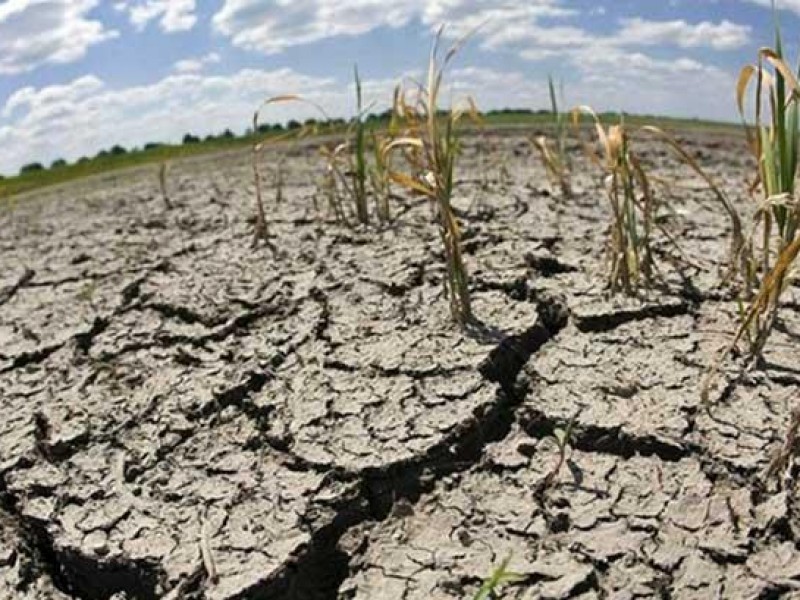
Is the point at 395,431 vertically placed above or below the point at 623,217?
below

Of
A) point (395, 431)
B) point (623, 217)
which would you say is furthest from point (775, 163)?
point (395, 431)

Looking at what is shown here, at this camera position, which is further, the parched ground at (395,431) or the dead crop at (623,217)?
the dead crop at (623,217)

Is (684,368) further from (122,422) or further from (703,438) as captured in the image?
(122,422)

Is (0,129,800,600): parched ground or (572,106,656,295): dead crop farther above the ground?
(572,106,656,295): dead crop

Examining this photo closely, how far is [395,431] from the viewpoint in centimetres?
190

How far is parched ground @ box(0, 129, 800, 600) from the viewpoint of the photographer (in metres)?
1.58

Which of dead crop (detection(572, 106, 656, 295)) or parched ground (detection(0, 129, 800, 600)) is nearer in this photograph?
parched ground (detection(0, 129, 800, 600))

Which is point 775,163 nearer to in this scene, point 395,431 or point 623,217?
point 623,217

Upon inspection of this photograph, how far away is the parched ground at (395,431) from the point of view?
5.17 ft

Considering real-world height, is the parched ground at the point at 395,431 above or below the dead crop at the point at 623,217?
below

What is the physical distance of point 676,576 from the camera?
1.47 metres

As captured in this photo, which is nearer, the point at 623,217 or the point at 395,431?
the point at 395,431

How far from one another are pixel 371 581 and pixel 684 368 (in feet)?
2.70

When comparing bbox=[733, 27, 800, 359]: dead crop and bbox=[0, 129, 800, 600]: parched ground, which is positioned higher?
bbox=[733, 27, 800, 359]: dead crop
